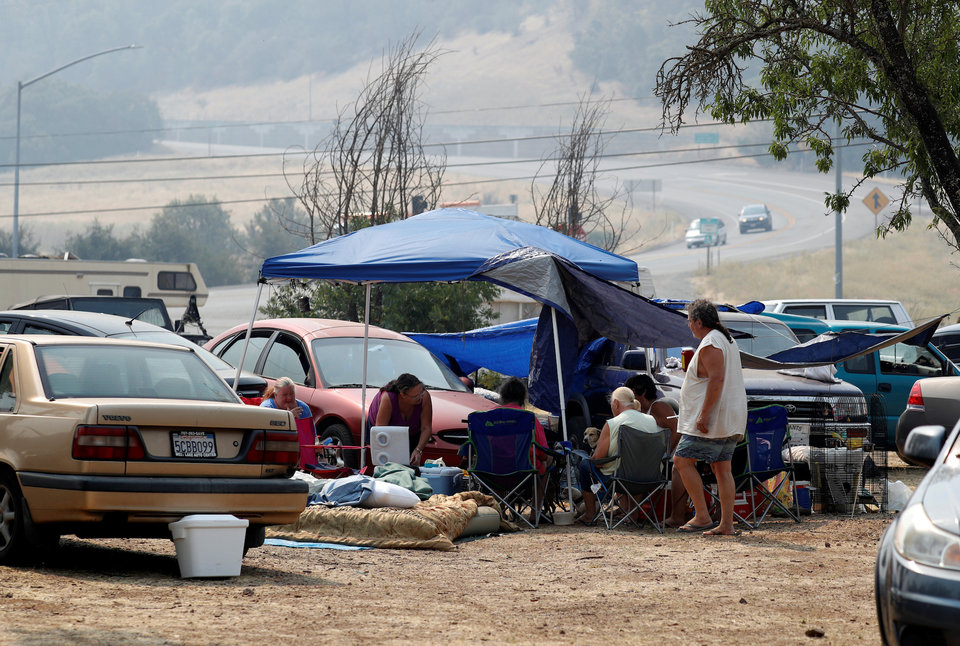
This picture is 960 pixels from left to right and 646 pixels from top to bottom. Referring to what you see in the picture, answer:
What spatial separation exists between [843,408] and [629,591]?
18.4 feet

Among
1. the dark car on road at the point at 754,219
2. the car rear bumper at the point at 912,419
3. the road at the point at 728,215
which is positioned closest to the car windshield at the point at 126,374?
the car rear bumper at the point at 912,419

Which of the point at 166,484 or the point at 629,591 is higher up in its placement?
the point at 166,484

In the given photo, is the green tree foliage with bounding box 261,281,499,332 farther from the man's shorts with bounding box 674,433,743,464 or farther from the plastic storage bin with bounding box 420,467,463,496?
the man's shorts with bounding box 674,433,743,464

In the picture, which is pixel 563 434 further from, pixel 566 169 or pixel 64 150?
pixel 64 150

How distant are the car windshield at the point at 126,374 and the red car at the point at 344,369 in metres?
3.77

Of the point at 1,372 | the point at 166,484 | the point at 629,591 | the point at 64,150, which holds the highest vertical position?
the point at 64,150

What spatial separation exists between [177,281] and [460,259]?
17.5m

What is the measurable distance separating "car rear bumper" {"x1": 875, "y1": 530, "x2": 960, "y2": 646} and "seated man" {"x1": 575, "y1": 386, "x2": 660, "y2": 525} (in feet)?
17.5

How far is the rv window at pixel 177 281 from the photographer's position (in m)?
26.9

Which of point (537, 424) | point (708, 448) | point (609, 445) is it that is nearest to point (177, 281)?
point (537, 424)

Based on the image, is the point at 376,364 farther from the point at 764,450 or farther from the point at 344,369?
the point at 764,450

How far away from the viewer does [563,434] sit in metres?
10.9

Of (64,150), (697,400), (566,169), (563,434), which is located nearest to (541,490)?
(563,434)

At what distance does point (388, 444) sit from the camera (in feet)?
34.6
